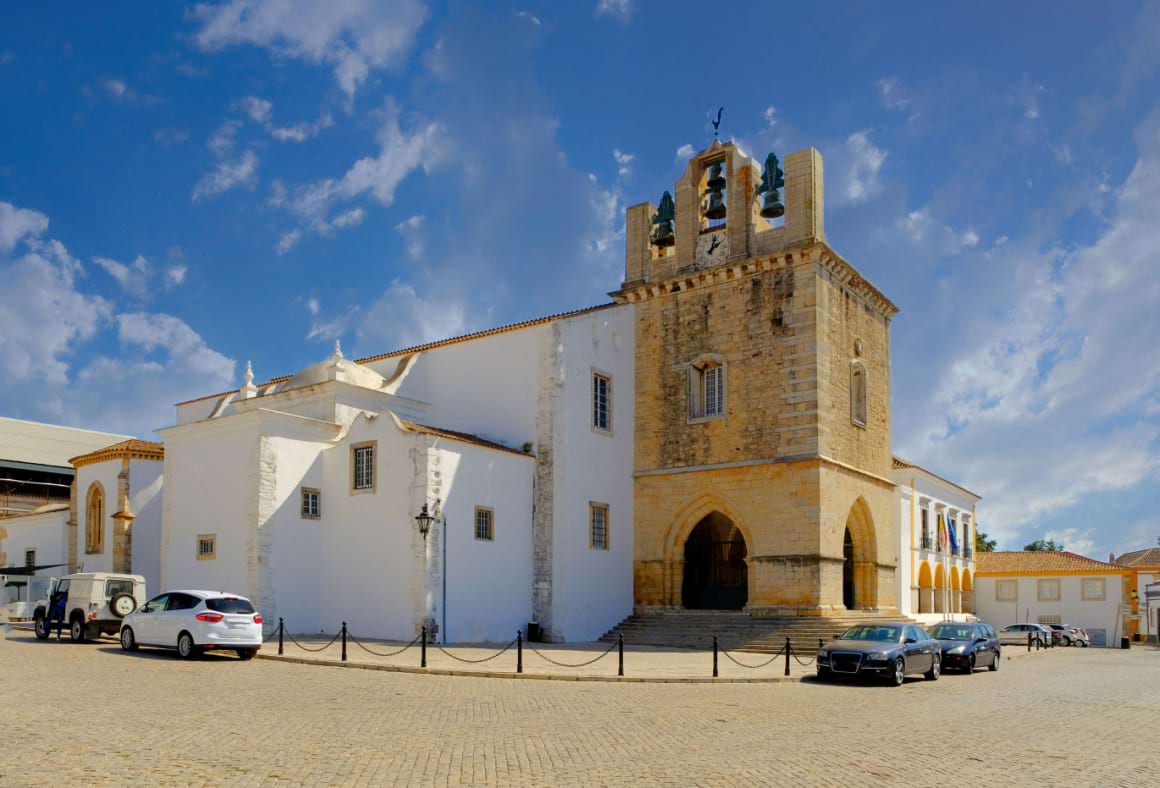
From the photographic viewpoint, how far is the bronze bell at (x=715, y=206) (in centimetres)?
3011

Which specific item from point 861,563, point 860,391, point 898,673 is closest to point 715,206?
point 860,391

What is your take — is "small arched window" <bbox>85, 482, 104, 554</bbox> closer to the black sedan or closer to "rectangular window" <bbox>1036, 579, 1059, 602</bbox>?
the black sedan

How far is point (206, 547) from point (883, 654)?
1718cm

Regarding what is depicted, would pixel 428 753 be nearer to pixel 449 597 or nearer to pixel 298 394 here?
pixel 449 597

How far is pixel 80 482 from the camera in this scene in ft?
114

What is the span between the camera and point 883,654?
17.7 m

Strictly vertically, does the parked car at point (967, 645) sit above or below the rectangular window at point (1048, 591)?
above

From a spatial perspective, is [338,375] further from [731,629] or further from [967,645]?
[967,645]

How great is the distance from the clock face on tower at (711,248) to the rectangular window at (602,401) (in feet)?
14.6

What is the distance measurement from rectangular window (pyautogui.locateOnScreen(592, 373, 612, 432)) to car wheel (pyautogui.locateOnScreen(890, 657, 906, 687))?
40.9 ft

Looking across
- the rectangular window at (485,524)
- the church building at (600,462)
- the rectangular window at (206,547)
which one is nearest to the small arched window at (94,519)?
the church building at (600,462)

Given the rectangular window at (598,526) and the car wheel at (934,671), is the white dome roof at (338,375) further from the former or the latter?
the car wheel at (934,671)

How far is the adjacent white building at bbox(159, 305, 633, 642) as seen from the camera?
2478cm

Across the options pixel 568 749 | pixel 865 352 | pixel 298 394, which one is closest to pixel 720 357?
pixel 865 352
